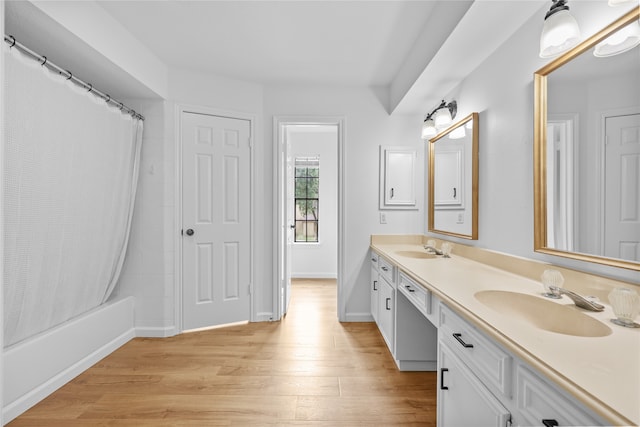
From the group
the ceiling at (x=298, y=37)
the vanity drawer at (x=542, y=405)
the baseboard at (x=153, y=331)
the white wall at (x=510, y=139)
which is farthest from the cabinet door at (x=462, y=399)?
the baseboard at (x=153, y=331)

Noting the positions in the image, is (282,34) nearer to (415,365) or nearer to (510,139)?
(510,139)

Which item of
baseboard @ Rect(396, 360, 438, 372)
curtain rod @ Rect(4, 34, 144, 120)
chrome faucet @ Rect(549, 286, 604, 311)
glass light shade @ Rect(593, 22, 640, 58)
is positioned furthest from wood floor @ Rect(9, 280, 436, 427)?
curtain rod @ Rect(4, 34, 144, 120)

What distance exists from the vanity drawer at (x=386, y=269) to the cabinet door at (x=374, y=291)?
0.62 ft

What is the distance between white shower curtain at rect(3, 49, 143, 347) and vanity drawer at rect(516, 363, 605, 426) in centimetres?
231

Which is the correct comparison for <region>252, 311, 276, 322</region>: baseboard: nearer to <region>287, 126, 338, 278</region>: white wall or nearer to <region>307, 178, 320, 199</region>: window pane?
<region>287, 126, 338, 278</region>: white wall

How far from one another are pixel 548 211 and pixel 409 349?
1.27 meters

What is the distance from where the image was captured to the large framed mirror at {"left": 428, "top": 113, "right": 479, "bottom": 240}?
2.03m

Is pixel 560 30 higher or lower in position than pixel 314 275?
higher

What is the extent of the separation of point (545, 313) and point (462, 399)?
1.52 feet

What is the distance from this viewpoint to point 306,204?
5.13 m

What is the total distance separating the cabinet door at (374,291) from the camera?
109 inches

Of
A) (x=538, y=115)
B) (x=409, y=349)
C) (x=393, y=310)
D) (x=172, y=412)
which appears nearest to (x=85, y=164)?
(x=172, y=412)

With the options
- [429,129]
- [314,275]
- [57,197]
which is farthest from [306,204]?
[57,197]

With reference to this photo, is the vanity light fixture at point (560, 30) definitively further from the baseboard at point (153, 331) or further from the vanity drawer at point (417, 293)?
the baseboard at point (153, 331)
